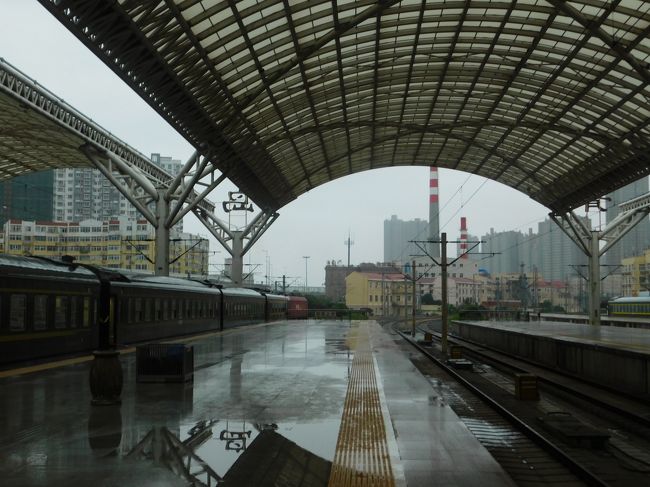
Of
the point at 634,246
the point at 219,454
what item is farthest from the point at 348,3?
the point at 634,246

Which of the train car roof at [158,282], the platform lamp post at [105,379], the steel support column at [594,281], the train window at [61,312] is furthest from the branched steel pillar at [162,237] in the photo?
the steel support column at [594,281]

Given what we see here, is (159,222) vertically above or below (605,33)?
below

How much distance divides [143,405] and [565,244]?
163m

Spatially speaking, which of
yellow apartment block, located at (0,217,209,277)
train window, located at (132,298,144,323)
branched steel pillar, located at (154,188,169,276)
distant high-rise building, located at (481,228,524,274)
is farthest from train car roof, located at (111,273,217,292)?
distant high-rise building, located at (481,228,524,274)

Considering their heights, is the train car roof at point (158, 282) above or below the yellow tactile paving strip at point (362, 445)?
above

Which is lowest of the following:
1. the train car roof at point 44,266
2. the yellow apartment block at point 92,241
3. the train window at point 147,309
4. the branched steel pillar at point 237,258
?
the train window at point 147,309

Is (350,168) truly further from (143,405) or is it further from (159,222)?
(143,405)

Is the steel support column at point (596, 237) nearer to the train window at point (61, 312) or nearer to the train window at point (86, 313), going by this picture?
the train window at point (86, 313)

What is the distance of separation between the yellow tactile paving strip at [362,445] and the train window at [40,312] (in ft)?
29.4

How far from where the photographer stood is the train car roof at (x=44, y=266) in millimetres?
16391

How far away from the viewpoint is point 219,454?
820cm

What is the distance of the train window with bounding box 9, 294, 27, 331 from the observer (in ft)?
52.7

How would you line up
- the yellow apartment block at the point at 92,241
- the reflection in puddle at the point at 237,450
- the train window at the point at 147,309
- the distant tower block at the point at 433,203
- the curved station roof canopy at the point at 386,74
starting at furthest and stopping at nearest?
the distant tower block at the point at 433,203
the yellow apartment block at the point at 92,241
the train window at the point at 147,309
the curved station roof canopy at the point at 386,74
the reflection in puddle at the point at 237,450

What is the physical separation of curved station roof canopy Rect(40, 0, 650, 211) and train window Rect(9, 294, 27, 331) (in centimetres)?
831
